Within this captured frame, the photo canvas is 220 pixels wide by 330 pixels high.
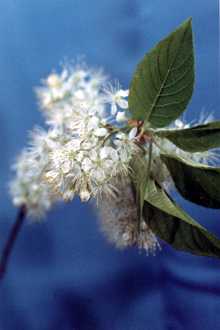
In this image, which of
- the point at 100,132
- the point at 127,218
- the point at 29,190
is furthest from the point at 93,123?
the point at 29,190

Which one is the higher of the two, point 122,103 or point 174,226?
point 122,103

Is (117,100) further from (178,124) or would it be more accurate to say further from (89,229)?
(89,229)

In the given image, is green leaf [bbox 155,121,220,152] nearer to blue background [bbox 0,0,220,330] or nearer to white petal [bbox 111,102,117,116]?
white petal [bbox 111,102,117,116]

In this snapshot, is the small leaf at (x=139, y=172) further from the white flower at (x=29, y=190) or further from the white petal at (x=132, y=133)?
the white flower at (x=29, y=190)

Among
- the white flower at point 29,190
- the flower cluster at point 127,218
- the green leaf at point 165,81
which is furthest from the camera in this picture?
the white flower at point 29,190

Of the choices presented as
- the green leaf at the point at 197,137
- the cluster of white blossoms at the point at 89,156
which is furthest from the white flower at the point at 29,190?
the green leaf at the point at 197,137

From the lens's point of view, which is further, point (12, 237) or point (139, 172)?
point (12, 237)

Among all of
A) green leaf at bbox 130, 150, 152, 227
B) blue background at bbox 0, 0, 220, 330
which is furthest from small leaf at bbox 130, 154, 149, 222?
blue background at bbox 0, 0, 220, 330
